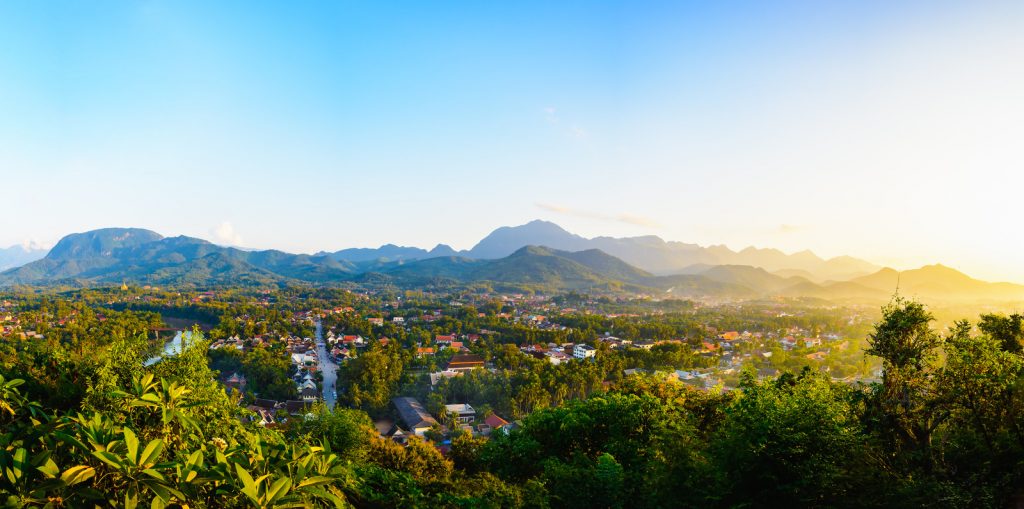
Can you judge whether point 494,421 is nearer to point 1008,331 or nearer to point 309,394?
point 309,394

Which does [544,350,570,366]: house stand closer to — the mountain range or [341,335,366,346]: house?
[341,335,366,346]: house

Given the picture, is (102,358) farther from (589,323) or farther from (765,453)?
(589,323)

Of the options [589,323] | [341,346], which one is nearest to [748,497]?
[341,346]

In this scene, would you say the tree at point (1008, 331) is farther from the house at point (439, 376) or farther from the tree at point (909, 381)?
the house at point (439, 376)

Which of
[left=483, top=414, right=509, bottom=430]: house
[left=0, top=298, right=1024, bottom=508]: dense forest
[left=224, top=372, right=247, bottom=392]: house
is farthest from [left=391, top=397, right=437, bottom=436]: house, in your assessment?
[left=0, top=298, right=1024, bottom=508]: dense forest

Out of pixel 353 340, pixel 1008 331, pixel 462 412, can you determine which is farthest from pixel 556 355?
pixel 1008 331

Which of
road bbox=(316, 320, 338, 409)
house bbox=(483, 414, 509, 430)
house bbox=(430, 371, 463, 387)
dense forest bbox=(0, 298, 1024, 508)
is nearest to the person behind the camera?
dense forest bbox=(0, 298, 1024, 508)
